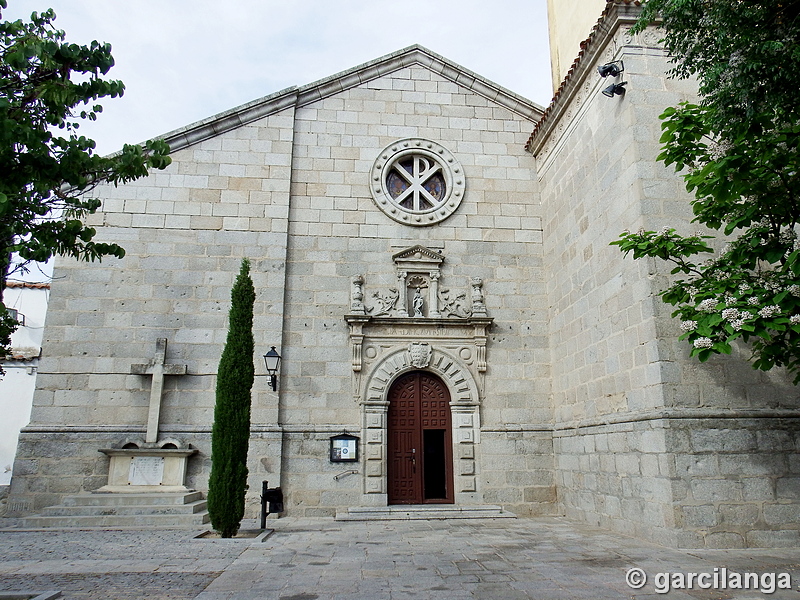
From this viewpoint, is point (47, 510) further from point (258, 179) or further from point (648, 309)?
point (648, 309)

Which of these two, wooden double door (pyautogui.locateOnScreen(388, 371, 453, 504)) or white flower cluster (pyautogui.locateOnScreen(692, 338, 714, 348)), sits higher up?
white flower cluster (pyautogui.locateOnScreen(692, 338, 714, 348))

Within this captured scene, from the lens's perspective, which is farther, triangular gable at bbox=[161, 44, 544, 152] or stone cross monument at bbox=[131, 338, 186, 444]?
triangular gable at bbox=[161, 44, 544, 152]

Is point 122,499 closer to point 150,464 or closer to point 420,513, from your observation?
point 150,464

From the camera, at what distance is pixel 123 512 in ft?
31.2

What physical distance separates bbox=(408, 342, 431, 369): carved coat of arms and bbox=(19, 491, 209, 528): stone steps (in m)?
4.32

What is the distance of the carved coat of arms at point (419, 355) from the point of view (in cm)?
1126

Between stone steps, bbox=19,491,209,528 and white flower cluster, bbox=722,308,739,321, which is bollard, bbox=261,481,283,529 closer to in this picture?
stone steps, bbox=19,491,209,528

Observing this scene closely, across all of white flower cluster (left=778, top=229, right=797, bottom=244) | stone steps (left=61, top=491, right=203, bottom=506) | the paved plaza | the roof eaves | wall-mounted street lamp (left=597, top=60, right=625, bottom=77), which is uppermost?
the roof eaves

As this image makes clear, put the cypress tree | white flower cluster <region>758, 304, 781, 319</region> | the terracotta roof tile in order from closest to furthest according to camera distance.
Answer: white flower cluster <region>758, 304, 781, 319</region>, the cypress tree, the terracotta roof tile

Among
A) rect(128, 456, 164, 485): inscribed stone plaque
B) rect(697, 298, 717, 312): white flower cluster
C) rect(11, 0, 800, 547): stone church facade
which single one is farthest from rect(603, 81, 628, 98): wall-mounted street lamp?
rect(128, 456, 164, 485): inscribed stone plaque

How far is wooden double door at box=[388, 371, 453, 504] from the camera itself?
11.0m

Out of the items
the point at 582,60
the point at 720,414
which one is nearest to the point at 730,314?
the point at 720,414

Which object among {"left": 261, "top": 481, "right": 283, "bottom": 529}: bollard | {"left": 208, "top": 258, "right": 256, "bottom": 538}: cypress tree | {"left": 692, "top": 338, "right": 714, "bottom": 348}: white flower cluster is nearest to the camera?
{"left": 692, "top": 338, "right": 714, "bottom": 348}: white flower cluster

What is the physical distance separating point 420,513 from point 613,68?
7.62 metres
